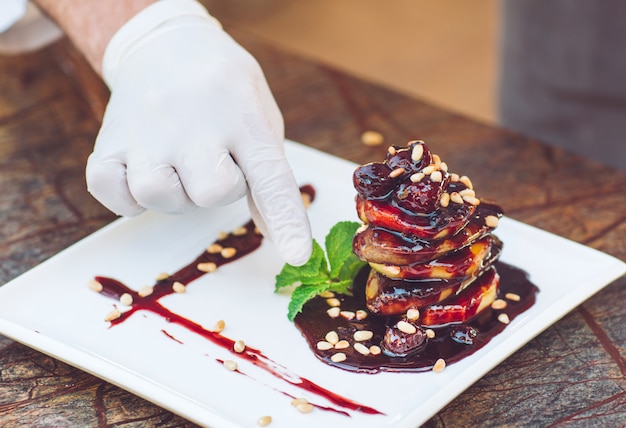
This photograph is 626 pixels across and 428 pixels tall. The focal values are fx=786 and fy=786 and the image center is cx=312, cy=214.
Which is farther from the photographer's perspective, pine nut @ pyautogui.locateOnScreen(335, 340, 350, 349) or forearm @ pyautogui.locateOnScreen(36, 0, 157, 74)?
forearm @ pyautogui.locateOnScreen(36, 0, 157, 74)

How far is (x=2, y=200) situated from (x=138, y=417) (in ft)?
3.44

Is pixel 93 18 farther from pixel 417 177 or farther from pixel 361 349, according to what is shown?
pixel 361 349

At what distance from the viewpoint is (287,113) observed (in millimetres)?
2719

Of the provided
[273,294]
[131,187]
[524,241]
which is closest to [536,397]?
[524,241]

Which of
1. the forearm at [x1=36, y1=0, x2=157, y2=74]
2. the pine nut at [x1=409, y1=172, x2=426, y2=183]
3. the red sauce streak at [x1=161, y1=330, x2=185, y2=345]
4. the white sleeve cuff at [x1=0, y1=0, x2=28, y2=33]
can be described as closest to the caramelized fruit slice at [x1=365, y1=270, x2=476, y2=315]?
the pine nut at [x1=409, y1=172, x2=426, y2=183]

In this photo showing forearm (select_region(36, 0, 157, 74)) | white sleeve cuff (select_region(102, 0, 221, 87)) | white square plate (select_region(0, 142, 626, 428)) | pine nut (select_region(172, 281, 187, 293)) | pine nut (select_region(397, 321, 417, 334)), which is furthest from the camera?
forearm (select_region(36, 0, 157, 74))

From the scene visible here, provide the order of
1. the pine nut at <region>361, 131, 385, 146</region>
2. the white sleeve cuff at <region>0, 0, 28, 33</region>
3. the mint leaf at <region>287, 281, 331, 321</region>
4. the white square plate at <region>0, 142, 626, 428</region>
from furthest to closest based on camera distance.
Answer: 1. the pine nut at <region>361, 131, 385, 146</region>
2. the white sleeve cuff at <region>0, 0, 28, 33</region>
3. the mint leaf at <region>287, 281, 331, 321</region>
4. the white square plate at <region>0, 142, 626, 428</region>

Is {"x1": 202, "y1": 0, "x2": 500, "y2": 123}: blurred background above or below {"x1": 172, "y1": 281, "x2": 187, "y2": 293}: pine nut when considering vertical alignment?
below

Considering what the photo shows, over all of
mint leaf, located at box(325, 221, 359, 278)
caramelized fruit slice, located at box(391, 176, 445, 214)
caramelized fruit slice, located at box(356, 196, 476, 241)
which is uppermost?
caramelized fruit slice, located at box(391, 176, 445, 214)

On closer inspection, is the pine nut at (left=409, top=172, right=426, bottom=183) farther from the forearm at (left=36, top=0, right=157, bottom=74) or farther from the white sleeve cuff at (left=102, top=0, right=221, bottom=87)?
the forearm at (left=36, top=0, right=157, bottom=74)

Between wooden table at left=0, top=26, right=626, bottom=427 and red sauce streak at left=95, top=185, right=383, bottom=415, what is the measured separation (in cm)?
18

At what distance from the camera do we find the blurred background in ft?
18.5

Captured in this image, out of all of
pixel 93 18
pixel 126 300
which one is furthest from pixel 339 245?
pixel 93 18

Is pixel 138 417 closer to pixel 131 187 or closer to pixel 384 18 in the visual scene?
pixel 131 187
